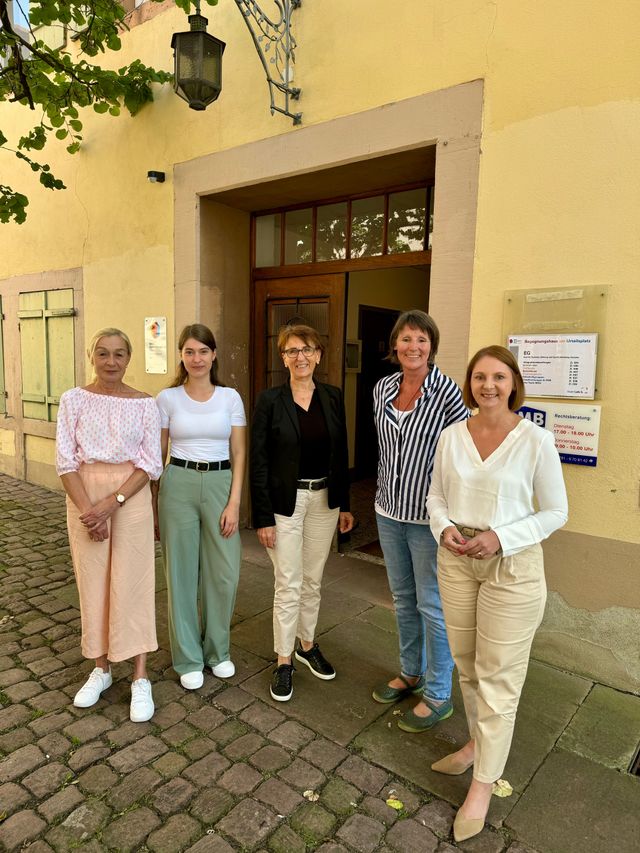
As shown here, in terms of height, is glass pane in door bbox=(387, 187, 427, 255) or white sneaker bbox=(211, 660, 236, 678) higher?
glass pane in door bbox=(387, 187, 427, 255)

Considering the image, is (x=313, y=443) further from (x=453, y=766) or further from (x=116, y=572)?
(x=453, y=766)

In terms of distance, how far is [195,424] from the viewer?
9.80ft

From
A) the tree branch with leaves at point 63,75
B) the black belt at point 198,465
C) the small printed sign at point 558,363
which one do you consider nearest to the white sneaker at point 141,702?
the black belt at point 198,465

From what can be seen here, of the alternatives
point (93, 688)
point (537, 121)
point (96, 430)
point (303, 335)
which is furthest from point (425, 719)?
point (537, 121)

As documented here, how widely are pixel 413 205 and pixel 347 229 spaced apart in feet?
2.08

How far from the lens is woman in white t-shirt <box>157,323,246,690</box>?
2.99 meters

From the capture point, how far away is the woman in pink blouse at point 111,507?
2.77 m

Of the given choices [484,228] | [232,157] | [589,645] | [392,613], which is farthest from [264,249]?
[589,645]

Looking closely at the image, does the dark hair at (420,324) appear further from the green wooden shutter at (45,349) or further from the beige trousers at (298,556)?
the green wooden shutter at (45,349)

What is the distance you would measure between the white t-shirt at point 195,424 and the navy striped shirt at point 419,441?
926 millimetres

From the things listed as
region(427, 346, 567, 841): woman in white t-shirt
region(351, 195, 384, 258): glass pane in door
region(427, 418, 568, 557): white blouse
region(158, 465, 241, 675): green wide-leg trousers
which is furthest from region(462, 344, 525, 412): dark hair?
region(351, 195, 384, 258): glass pane in door

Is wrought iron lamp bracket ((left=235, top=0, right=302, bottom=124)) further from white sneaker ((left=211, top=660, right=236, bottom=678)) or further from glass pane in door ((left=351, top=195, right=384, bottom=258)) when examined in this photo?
white sneaker ((left=211, top=660, right=236, bottom=678))

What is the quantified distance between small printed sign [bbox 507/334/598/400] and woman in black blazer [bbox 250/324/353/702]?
1.14 metres

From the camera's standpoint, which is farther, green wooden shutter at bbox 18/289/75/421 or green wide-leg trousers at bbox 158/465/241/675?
green wooden shutter at bbox 18/289/75/421
